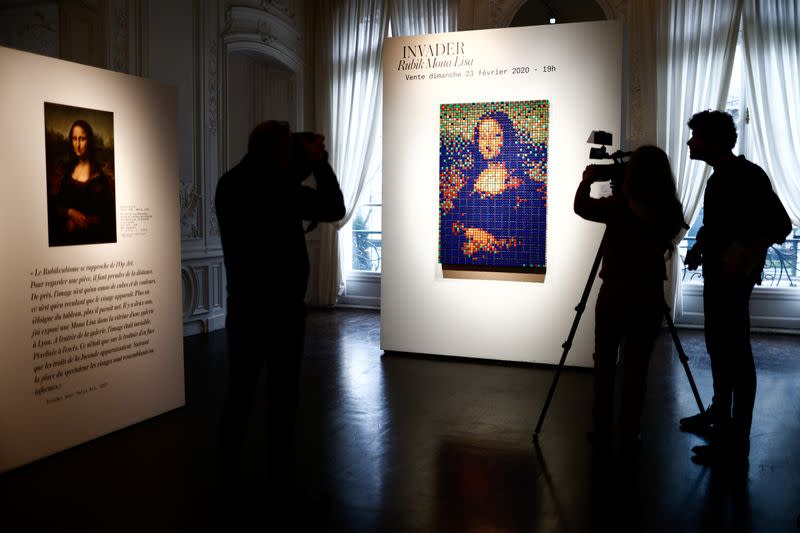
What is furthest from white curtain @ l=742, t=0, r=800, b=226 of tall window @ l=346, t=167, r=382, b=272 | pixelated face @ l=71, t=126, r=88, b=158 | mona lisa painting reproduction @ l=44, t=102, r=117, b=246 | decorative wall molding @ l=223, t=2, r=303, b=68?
pixelated face @ l=71, t=126, r=88, b=158

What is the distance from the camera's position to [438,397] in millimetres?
4508

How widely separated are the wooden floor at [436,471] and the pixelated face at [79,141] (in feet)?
4.78

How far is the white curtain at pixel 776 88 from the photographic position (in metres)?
6.64

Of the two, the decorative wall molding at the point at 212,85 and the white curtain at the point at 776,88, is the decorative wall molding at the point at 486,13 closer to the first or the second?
the white curtain at the point at 776,88

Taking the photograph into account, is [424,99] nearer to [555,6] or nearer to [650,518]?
[555,6]

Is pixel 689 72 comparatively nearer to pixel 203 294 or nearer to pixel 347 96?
pixel 347 96

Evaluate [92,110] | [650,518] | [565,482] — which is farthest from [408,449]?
[92,110]

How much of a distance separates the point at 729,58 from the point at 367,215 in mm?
4351

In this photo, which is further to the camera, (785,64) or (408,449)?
(785,64)

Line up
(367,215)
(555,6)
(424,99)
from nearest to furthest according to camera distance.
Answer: (424,99) → (555,6) → (367,215)

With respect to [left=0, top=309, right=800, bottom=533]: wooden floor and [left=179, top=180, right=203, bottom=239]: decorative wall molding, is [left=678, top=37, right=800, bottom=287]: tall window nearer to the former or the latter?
[left=0, top=309, right=800, bottom=533]: wooden floor

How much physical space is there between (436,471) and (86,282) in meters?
1.91

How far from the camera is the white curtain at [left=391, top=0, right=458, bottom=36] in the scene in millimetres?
7887

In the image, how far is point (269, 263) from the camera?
2508 mm
